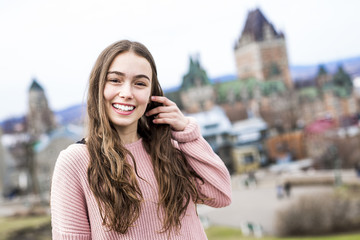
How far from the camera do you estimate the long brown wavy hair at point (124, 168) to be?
881 millimetres

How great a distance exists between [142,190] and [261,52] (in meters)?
15.7

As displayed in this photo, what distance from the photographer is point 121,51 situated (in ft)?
3.09

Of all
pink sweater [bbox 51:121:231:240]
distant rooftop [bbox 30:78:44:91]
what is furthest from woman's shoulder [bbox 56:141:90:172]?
distant rooftop [bbox 30:78:44:91]

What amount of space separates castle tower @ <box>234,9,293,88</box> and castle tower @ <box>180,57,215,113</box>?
1437 millimetres


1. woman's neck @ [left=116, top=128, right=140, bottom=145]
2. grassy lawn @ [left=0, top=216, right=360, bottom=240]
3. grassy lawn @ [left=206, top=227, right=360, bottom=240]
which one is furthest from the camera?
grassy lawn @ [left=0, top=216, right=360, bottom=240]

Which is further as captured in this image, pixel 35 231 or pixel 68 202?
pixel 35 231

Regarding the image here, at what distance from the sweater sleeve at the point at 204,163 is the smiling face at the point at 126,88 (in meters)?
0.14

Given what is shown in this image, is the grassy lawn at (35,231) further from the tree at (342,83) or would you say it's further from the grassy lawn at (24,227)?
the tree at (342,83)

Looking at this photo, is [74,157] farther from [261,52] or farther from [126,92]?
[261,52]

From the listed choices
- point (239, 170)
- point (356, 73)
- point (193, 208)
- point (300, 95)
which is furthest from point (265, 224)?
point (193, 208)

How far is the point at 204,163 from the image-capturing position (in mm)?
1021

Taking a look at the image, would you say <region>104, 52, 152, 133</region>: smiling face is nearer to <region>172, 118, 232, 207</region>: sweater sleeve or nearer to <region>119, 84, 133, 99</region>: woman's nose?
<region>119, 84, 133, 99</region>: woman's nose

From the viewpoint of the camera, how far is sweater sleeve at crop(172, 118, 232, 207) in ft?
3.34

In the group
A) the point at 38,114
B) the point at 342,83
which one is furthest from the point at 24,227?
the point at 342,83
